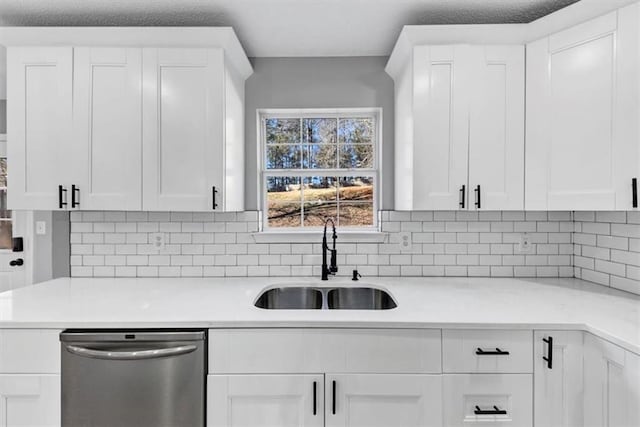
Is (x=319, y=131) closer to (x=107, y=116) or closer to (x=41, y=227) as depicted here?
(x=107, y=116)

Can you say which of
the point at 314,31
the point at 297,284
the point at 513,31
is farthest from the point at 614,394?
the point at 314,31

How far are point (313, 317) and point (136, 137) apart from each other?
1.35 m

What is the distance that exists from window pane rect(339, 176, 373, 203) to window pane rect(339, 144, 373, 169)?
0.27ft

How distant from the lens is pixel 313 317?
1.46 metres

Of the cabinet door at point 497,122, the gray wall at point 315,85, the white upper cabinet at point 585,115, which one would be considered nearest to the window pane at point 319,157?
the gray wall at point 315,85

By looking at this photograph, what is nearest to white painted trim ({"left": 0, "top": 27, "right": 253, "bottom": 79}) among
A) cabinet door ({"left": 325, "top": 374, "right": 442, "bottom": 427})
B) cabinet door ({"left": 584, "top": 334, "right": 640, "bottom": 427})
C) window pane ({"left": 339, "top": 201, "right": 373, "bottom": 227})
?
window pane ({"left": 339, "top": 201, "right": 373, "bottom": 227})

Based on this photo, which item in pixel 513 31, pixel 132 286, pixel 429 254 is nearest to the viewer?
pixel 513 31

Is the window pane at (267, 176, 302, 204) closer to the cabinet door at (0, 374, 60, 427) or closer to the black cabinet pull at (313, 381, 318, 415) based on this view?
the black cabinet pull at (313, 381, 318, 415)

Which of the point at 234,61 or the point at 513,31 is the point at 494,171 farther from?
the point at 234,61

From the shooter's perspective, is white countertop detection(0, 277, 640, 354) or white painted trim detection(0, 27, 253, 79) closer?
white countertop detection(0, 277, 640, 354)

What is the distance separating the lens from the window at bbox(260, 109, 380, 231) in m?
2.42

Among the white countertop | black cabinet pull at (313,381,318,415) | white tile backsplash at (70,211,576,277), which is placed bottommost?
black cabinet pull at (313,381,318,415)

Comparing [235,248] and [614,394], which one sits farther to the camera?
[235,248]

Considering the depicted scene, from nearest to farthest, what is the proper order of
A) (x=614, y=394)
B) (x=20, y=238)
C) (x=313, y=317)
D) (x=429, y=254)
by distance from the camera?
(x=614, y=394) → (x=313, y=317) → (x=429, y=254) → (x=20, y=238)
